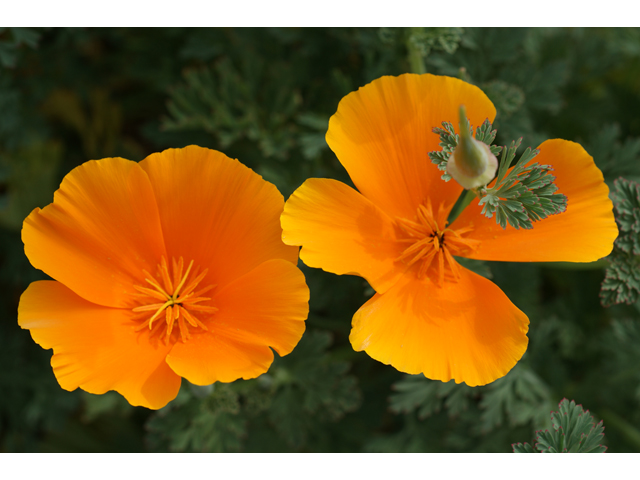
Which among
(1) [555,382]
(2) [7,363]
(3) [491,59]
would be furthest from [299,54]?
(2) [7,363]

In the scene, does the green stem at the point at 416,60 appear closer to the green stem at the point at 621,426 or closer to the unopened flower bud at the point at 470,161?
the unopened flower bud at the point at 470,161

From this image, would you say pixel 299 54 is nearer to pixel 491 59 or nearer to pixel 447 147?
pixel 491 59

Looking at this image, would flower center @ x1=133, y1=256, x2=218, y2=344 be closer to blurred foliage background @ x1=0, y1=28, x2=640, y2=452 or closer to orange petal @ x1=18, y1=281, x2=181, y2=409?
orange petal @ x1=18, y1=281, x2=181, y2=409

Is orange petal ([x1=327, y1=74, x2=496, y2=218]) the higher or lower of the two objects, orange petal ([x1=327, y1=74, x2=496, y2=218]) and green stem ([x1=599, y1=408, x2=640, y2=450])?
the higher

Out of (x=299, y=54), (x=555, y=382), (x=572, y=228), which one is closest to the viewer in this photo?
(x=572, y=228)

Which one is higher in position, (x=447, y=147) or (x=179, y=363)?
(x=447, y=147)

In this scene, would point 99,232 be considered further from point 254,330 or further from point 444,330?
point 444,330

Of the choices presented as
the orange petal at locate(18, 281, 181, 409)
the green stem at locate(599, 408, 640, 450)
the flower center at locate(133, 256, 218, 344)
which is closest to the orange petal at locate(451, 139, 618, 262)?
the flower center at locate(133, 256, 218, 344)
